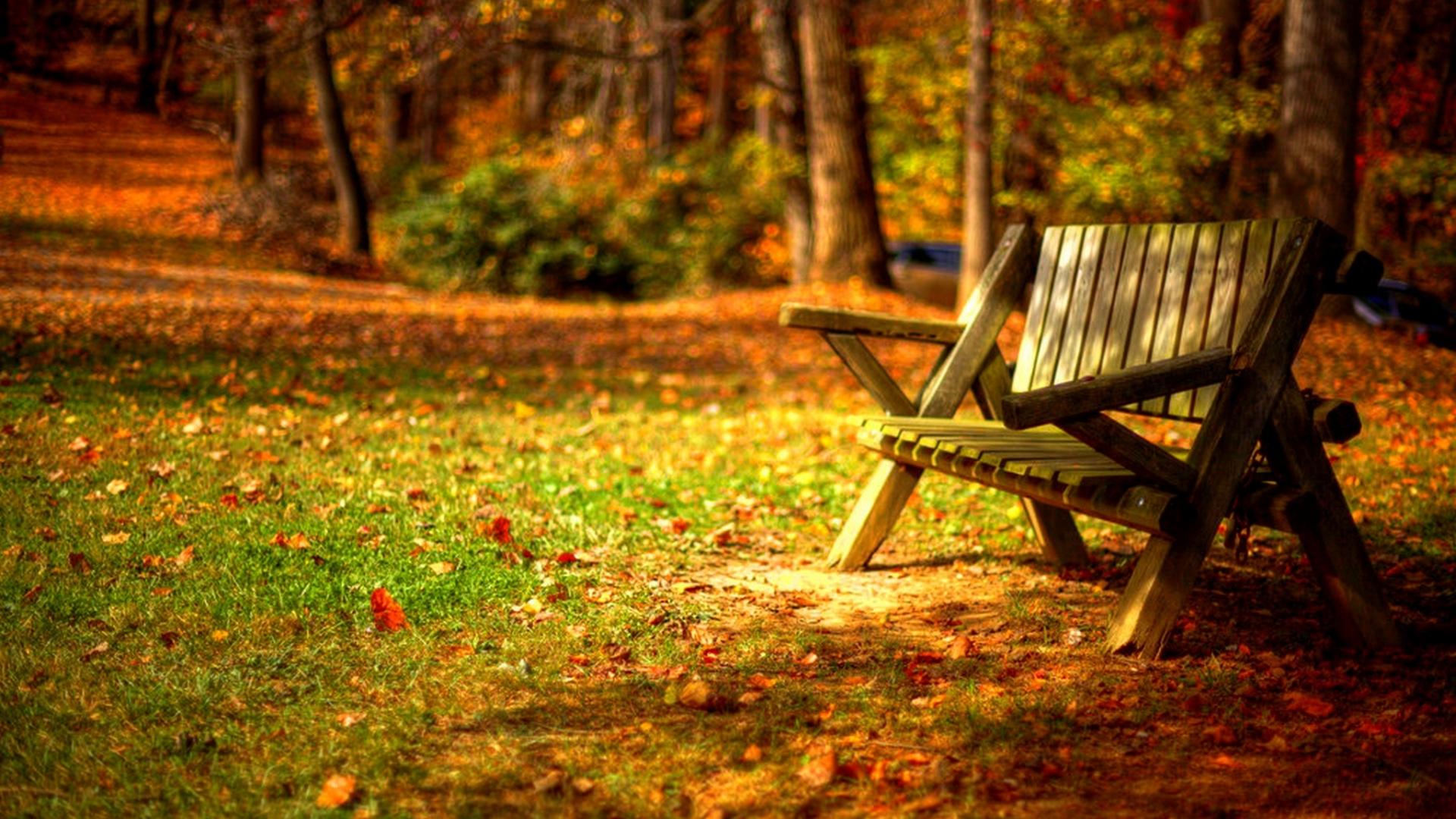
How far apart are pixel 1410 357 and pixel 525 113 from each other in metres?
21.2

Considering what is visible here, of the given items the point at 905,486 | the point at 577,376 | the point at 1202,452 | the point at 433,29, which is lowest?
the point at 577,376

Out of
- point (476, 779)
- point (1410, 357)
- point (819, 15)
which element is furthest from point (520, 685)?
point (819, 15)

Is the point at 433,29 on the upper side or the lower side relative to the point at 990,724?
upper

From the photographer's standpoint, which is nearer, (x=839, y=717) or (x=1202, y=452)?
(x=839, y=717)

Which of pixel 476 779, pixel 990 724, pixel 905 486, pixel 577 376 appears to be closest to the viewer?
pixel 476 779

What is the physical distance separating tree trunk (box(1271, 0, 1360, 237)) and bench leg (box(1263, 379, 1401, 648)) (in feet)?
26.4

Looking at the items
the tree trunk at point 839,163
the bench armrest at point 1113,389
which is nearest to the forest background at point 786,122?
the tree trunk at point 839,163

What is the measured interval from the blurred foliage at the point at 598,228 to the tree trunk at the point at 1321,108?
6739mm

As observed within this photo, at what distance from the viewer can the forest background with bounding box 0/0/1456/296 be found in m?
12.7

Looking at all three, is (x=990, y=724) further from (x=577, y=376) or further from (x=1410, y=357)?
(x=1410, y=357)

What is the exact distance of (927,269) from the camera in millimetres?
16734

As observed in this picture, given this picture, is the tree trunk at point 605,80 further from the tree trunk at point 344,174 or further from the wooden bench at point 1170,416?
the wooden bench at point 1170,416

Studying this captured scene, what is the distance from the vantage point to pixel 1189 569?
3.25 m

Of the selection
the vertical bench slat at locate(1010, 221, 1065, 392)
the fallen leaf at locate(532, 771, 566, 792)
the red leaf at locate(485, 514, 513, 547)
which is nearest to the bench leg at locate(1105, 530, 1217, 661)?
the vertical bench slat at locate(1010, 221, 1065, 392)
